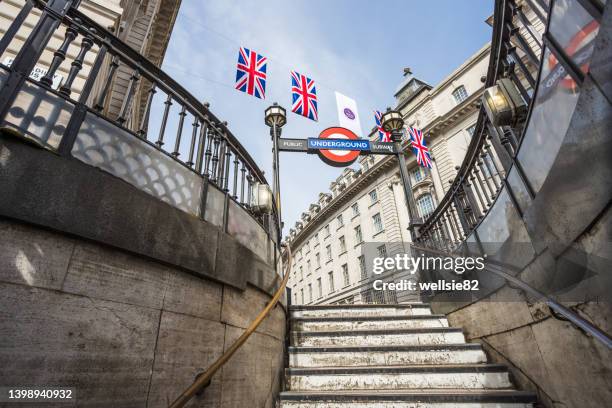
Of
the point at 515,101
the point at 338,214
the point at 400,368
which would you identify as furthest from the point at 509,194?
the point at 338,214

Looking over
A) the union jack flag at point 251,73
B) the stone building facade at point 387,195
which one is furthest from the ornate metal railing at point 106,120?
the stone building facade at point 387,195

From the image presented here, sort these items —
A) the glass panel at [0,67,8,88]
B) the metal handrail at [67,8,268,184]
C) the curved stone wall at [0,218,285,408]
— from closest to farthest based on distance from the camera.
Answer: the curved stone wall at [0,218,285,408] → the glass panel at [0,67,8,88] → the metal handrail at [67,8,268,184]

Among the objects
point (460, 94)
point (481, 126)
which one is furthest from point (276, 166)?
point (460, 94)

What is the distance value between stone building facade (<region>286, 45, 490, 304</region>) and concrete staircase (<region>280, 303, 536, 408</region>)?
12833 millimetres

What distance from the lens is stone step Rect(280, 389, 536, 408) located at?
9.43ft

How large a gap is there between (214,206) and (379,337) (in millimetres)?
3104

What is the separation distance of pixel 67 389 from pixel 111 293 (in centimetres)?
52

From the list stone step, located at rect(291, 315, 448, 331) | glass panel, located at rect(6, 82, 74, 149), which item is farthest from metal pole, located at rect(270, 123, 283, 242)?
glass panel, located at rect(6, 82, 74, 149)

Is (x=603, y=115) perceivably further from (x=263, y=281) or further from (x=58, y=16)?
(x=58, y=16)

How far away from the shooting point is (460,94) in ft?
75.2

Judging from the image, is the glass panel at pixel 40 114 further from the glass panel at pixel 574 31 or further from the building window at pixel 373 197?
the building window at pixel 373 197

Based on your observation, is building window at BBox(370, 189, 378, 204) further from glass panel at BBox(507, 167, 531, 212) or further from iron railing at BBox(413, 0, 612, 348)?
glass panel at BBox(507, 167, 531, 212)

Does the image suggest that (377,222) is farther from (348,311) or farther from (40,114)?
(40,114)

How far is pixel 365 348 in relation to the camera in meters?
3.93
